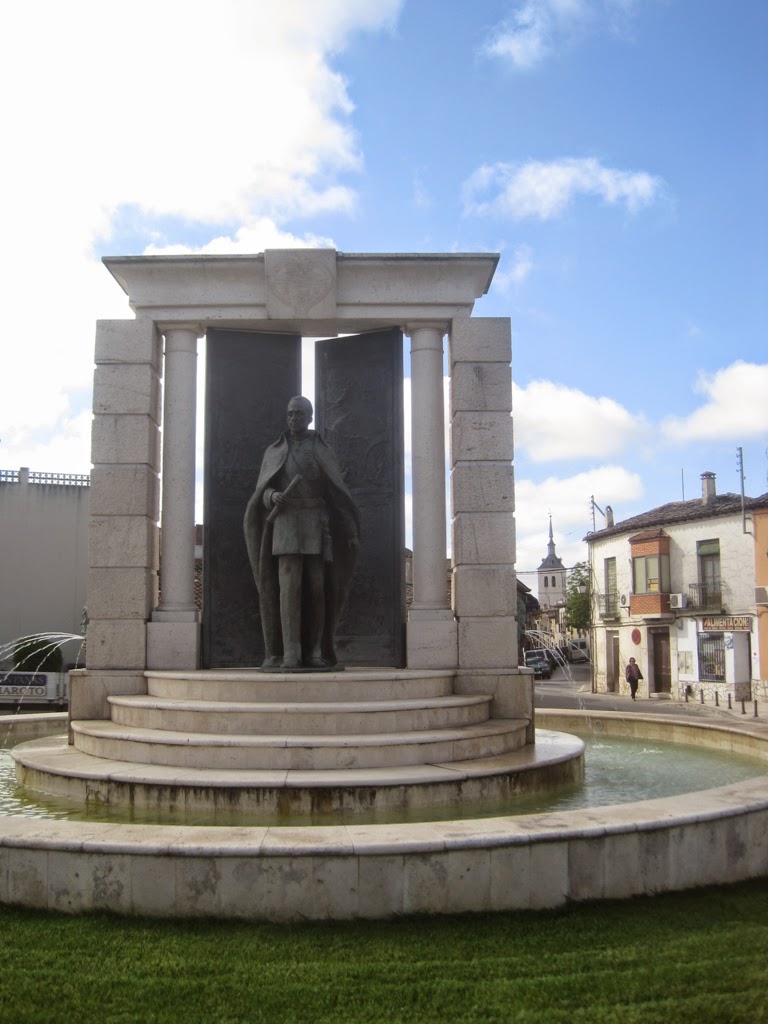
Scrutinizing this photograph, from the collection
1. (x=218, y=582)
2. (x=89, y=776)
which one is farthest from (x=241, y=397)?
(x=89, y=776)

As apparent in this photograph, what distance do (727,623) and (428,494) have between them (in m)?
30.2

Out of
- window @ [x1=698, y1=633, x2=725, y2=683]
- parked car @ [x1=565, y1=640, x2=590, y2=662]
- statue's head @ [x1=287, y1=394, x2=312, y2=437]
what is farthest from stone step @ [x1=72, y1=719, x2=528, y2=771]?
parked car @ [x1=565, y1=640, x2=590, y2=662]

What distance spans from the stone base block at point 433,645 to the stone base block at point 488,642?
0.36 feet

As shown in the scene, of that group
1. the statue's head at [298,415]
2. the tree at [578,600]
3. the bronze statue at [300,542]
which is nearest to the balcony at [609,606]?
the tree at [578,600]

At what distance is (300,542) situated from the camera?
33.2ft

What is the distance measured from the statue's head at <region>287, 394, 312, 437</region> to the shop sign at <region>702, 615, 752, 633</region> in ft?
102

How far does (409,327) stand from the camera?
39.1 feet

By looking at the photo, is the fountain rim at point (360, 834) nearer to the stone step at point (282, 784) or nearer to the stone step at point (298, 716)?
the stone step at point (282, 784)

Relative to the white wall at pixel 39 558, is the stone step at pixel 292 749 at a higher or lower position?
lower

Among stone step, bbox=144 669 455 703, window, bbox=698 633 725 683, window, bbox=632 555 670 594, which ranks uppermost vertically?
window, bbox=632 555 670 594

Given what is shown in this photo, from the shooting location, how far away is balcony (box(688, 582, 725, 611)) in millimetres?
39125

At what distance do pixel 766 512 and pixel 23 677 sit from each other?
28.2 metres

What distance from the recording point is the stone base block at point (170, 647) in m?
11.2

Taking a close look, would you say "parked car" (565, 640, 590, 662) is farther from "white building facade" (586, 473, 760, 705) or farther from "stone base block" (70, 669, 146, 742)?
"stone base block" (70, 669, 146, 742)
